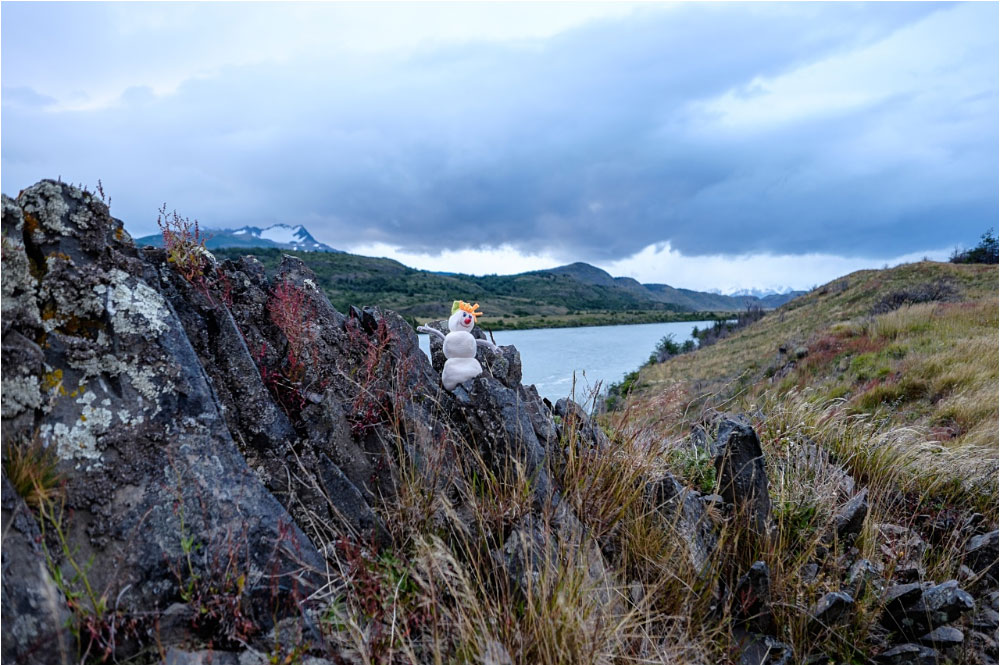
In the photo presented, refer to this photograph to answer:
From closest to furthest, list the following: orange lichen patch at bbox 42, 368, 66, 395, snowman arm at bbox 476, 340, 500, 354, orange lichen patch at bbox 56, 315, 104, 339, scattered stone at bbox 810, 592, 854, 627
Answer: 1. orange lichen patch at bbox 42, 368, 66, 395
2. orange lichen patch at bbox 56, 315, 104, 339
3. scattered stone at bbox 810, 592, 854, 627
4. snowman arm at bbox 476, 340, 500, 354

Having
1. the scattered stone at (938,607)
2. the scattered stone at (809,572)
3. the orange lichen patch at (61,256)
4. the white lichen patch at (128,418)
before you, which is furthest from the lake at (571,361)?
the white lichen patch at (128,418)

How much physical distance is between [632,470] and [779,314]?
57.0 meters

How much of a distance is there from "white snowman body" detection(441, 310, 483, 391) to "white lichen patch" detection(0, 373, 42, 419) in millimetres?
2845

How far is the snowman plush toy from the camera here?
4.88 m

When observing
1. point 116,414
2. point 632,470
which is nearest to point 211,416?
point 116,414

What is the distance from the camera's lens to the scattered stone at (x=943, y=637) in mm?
3873

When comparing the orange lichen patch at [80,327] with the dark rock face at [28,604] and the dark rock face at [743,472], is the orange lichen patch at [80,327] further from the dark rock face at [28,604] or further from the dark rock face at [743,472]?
the dark rock face at [743,472]

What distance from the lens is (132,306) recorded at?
132 inches

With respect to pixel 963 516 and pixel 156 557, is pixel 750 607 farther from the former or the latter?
pixel 156 557

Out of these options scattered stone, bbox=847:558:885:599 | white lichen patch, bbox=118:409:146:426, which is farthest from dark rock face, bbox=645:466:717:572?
white lichen patch, bbox=118:409:146:426

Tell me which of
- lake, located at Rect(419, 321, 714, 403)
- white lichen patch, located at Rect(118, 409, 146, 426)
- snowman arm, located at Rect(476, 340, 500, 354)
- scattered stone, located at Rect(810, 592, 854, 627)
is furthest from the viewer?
lake, located at Rect(419, 321, 714, 403)

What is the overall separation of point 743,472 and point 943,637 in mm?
1672

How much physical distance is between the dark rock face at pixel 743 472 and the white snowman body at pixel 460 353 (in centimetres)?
233

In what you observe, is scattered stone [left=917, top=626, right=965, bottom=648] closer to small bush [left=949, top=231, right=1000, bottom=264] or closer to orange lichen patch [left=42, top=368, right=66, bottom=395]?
orange lichen patch [left=42, top=368, right=66, bottom=395]
